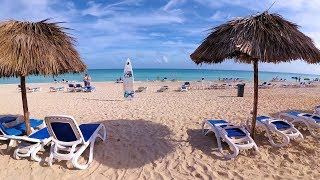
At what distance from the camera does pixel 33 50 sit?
473 centimetres

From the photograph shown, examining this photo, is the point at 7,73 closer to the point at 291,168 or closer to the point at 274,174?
the point at 274,174

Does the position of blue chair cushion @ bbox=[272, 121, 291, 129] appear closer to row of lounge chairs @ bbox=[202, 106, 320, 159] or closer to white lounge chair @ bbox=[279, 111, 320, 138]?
row of lounge chairs @ bbox=[202, 106, 320, 159]

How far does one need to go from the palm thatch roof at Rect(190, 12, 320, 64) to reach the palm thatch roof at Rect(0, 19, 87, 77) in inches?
112

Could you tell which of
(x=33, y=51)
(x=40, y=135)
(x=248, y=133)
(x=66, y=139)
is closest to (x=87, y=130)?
(x=66, y=139)

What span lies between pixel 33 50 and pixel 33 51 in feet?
0.06

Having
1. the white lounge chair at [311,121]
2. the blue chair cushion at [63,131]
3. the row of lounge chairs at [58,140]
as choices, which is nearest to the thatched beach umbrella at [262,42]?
the white lounge chair at [311,121]

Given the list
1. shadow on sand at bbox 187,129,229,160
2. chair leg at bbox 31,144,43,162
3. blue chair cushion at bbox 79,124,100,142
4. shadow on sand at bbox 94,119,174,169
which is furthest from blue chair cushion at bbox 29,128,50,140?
shadow on sand at bbox 187,129,229,160

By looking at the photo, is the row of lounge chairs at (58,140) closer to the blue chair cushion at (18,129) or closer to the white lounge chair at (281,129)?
the blue chair cushion at (18,129)

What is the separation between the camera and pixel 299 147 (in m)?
5.00

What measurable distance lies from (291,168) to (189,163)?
1.63m

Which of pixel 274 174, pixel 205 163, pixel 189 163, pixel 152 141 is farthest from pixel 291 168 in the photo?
pixel 152 141

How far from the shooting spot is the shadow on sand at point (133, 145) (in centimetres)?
470

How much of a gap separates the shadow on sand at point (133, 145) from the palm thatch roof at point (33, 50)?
1718mm

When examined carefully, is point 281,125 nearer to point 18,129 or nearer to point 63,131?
point 63,131
